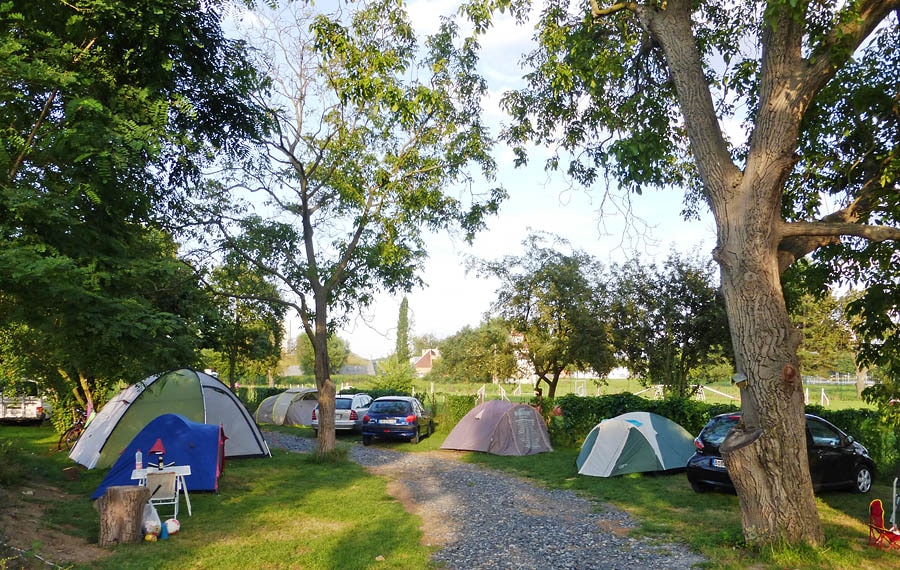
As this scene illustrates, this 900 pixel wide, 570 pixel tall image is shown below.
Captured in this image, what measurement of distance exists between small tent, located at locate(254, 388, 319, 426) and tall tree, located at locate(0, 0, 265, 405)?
17.0m

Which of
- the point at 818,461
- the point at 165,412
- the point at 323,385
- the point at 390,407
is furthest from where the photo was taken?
the point at 390,407

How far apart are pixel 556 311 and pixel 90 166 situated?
15333mm

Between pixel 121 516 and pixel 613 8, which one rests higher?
pixel 613 8

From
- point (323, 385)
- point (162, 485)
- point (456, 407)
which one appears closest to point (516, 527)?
point (162, 485)

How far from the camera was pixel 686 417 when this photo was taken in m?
14.8

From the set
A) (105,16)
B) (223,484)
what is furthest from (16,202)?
(223,484)

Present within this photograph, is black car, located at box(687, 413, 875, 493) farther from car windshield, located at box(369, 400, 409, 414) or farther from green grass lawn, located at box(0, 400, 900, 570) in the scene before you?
car windshield, located at box(369, 400, 409, 414)

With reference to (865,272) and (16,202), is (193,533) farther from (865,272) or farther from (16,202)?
(865,272)

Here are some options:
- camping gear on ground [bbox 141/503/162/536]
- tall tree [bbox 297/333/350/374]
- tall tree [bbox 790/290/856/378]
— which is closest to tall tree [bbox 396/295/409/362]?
tall tree [bbox 297/333/350/374]

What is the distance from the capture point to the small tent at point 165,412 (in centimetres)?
1259

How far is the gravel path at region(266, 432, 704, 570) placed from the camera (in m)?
6.79

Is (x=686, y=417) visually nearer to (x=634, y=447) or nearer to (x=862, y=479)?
(x=634, y=447)

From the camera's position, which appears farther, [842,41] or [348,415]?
[348,415]

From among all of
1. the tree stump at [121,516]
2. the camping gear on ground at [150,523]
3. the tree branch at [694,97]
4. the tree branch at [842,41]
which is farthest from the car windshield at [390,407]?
the tree branch at [842,41]
